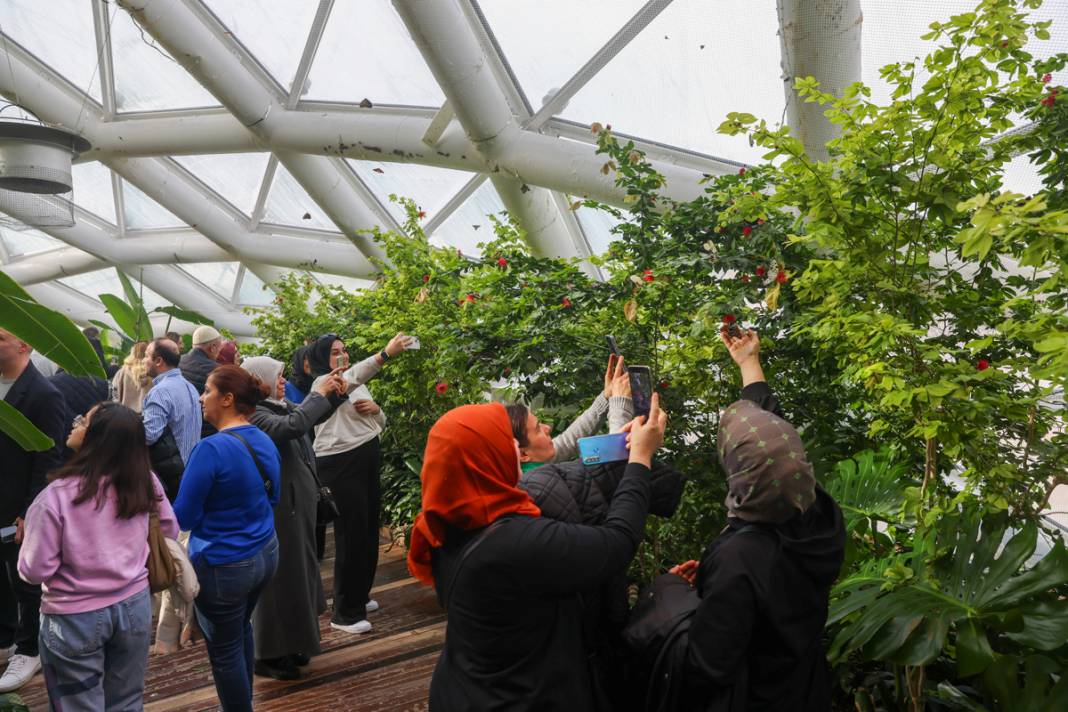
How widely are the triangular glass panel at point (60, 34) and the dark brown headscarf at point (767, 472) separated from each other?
931 cm

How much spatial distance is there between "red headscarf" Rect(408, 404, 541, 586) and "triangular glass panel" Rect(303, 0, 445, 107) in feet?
21.2

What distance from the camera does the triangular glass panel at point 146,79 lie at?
897 cm

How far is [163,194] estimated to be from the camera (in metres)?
10.7

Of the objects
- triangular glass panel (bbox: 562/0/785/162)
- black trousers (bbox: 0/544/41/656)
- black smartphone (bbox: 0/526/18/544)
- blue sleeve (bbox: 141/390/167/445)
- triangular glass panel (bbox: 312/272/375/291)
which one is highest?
triangular glass panel (bbox: 562/0/785/162)

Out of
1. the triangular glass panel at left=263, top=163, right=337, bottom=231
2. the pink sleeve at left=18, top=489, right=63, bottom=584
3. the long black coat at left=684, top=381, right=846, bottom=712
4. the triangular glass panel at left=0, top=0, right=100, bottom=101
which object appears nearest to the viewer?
the long black coat at left=684, top=381, right=846, bottom=712

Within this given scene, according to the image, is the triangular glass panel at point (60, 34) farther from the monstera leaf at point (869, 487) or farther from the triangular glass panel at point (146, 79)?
the monstera leaf at point (869, 487)

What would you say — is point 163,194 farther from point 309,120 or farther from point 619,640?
point 619,640

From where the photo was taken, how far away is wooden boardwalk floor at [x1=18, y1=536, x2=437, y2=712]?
363cm

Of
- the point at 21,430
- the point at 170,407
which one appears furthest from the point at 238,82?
the point at 21,430

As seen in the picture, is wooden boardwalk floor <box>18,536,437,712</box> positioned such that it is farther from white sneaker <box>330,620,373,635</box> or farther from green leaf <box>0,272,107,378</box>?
green leaf <box>0,272,107,378</box>

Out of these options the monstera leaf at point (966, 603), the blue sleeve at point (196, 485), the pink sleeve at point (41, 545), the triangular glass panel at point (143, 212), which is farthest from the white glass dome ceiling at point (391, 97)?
the pink sleeve at point (41, 545)

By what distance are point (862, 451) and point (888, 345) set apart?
1046 mm

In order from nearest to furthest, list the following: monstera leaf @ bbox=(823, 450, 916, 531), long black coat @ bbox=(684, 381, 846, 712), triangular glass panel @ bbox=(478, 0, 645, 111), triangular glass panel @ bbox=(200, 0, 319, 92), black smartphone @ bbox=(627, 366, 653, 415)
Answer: long black coat @ bbox=(684, 381, 846, 712) < black smartphone @ bbox=(627, 366, 653, 415) < monstera leaf @ bbox=(823, 450, 916, 531) < triangular glass panel @ bbox=(478, 0, 645, 111) < triangular glass panel @ bbox=(200, 0, 319, 92)

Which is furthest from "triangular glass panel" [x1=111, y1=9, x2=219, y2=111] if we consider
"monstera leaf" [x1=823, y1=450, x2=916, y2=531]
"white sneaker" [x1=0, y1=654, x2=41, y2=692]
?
"monstera leaf" [x1=823, y1=450, x2=916, y2=531]
